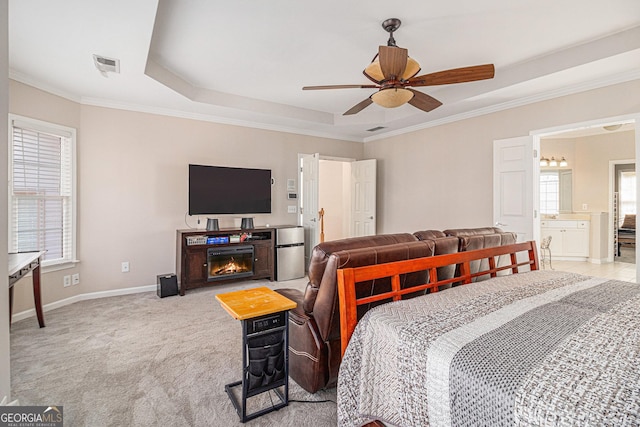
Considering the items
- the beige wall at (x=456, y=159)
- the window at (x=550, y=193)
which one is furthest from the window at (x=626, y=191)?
the beige wall at (x=456, y=159)

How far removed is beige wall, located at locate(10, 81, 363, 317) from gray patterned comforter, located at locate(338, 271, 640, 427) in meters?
3.91

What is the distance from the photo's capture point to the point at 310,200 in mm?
5543

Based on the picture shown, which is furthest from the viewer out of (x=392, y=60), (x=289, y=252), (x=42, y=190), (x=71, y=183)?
(x=289, y=252)

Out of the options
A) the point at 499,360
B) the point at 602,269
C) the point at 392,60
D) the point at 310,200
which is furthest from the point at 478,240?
the point at 602,269

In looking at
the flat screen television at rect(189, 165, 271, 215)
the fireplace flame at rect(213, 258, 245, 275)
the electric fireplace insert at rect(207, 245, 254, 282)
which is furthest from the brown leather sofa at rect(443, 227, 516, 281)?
the flat screen television at rect(189, 165, 271, 215)

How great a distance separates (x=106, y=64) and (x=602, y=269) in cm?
792

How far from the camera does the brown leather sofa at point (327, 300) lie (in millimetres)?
1786

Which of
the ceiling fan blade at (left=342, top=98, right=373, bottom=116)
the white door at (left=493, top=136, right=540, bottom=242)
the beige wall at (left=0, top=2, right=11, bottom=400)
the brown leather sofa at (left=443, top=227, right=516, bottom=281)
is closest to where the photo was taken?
the beige wall at (left=0, top=2, right=11, bottom=400)

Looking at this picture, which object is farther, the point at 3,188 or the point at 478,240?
the point at 478,240

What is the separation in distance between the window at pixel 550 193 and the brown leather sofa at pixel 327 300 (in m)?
6.63

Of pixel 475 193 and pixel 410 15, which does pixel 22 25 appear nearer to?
pixel 410 15

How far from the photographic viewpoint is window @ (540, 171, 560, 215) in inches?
277

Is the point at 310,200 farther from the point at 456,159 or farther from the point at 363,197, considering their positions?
the point at 456,159

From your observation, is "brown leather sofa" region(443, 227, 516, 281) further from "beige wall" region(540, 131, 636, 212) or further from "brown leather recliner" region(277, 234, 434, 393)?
"beige wall" region(540, 131, 636, 212)
